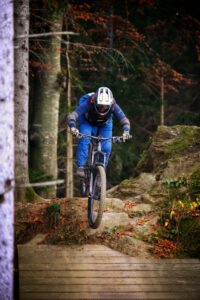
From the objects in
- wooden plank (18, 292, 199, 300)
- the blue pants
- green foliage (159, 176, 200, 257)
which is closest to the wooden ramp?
wooden plank (18, 292, 199, 300)

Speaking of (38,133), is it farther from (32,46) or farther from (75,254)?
(75,254)

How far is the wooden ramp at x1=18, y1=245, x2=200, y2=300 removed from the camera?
20.4 feet

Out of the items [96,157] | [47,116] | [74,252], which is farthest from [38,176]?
[74,252]

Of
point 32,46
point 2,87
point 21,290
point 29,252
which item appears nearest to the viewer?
point 2,87

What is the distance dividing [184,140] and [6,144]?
21.7 ft

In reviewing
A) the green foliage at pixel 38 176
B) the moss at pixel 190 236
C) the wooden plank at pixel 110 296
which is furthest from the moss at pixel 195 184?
the green foliage at pixel 38 176

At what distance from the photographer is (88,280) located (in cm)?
644

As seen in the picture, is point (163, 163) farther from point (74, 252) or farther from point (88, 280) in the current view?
point (88, 280)

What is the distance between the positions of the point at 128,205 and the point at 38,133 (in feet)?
15.9

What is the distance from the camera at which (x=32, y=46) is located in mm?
12117

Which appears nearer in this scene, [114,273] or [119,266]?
[114,273]

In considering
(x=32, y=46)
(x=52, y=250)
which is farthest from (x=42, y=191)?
(x=52, y=250)

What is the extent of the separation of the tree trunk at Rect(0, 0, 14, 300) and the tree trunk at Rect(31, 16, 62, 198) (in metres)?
7.29

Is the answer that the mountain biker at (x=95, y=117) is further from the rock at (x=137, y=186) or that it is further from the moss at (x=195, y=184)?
the rock at (x=137, y=186)
